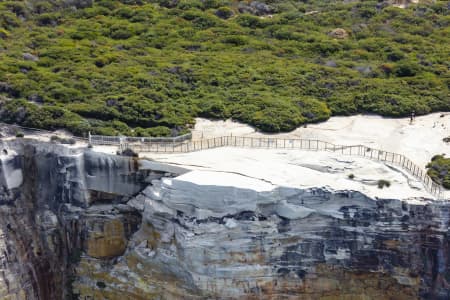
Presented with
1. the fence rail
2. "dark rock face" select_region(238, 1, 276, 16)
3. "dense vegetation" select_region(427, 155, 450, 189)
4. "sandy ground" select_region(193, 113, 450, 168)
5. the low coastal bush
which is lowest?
the low coastal bush

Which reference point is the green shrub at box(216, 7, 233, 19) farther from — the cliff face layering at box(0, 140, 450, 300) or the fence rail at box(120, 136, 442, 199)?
the cliff face layering at box(0, 140, 450, 300)

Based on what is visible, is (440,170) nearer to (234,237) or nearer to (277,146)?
(277,146)

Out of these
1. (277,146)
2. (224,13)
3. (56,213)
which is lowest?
(56,213)

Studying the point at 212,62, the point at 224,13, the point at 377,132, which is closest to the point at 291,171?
the point at 377,132

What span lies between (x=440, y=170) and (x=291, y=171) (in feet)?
23.1

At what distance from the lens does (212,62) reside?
41.5 meters

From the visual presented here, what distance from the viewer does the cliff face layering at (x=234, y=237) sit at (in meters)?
25.2

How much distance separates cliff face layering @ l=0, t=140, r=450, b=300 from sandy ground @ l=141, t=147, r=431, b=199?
0.54m

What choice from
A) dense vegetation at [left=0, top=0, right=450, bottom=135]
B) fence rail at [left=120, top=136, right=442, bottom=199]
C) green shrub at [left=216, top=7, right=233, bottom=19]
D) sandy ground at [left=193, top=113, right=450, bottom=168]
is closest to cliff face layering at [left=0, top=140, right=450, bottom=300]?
fence rail at [left=120, top=136, right=442, bottom=199]

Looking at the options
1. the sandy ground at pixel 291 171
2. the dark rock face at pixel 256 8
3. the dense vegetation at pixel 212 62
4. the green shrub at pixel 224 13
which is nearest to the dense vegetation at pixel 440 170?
the sandy ground at pixel 291 171

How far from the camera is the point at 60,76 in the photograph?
37875mm

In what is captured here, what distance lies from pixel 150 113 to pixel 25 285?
1142 centimetres

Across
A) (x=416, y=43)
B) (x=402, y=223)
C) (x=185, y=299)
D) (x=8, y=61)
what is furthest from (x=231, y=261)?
(x=416, y=43)

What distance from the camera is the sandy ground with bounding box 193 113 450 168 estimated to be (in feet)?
103
